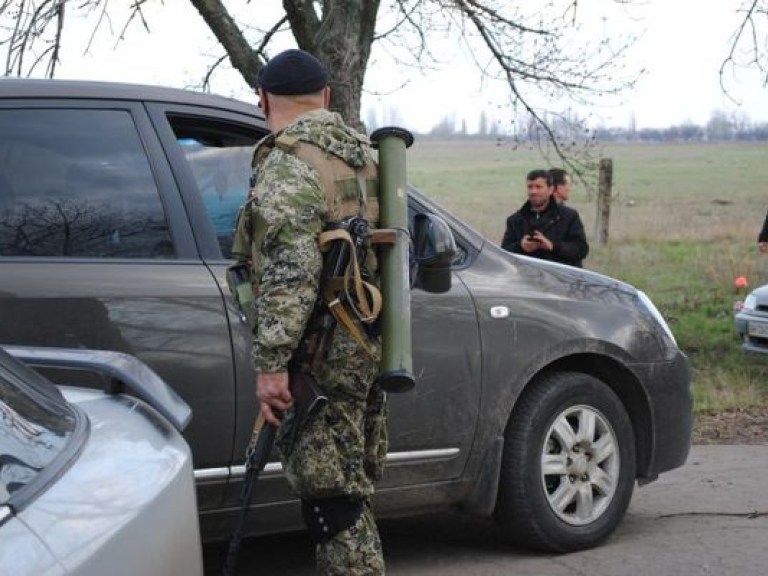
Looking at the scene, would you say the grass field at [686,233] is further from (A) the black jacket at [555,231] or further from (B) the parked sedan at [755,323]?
(A) the black jacket at [555,231]

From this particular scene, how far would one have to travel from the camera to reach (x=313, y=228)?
3.86m

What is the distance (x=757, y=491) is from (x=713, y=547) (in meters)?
1.11

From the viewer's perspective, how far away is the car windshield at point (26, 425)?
225cm

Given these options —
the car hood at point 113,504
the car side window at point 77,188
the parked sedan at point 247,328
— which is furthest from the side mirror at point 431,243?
the car hood at point 113,504

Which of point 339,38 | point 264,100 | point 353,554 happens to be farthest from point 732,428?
point 264,100

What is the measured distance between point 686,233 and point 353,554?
22.3 m

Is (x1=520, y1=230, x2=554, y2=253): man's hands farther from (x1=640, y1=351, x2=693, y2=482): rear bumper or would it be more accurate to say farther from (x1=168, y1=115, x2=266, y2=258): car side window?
(x1=168, y1=115, x2=266, y2=258): car side window

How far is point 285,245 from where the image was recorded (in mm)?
3822

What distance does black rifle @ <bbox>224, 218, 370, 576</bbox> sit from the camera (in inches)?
154

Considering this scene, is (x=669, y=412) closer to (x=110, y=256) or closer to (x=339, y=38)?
(x=110, y=256)

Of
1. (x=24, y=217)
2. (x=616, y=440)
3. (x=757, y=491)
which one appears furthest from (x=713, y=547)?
(x=24, y=217)

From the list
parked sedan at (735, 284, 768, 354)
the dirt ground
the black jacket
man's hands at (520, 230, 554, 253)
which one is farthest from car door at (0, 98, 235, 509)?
parked sedan at (735, 284, 768, 354)

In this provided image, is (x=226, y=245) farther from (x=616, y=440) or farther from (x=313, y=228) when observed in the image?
(x=616, y=440)

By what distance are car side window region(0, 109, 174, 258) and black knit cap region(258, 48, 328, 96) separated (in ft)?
2.64
